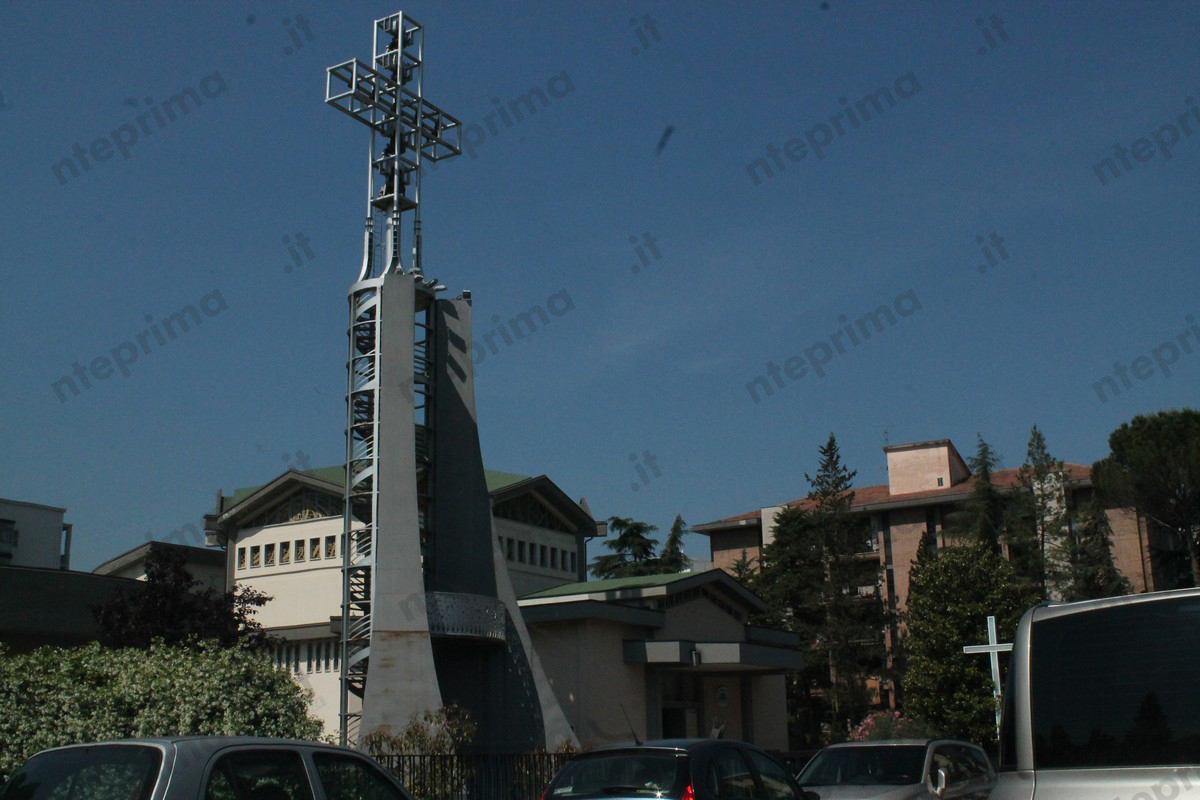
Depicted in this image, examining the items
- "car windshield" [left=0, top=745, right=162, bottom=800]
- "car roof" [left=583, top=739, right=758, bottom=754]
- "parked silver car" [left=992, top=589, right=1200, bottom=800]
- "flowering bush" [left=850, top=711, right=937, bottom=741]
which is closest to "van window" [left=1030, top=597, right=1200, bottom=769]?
"parked silver car" [left=992, top=589, right=1200, bottom=800]

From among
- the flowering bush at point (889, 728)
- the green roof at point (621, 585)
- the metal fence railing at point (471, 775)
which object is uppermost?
the green roof at point (621, 585)

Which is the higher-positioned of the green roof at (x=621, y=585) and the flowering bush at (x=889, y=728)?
the green roof at (x=621, y=585)

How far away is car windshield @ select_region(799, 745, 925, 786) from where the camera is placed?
13484mm

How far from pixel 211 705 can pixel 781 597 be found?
4794 centimetres

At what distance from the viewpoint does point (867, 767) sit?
544 inches

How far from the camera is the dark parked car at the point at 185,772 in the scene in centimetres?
666

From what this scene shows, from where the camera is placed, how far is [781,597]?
6334 cm

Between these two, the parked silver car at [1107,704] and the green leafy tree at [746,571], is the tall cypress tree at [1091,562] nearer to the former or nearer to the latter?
the green leafy tree at [746,571]

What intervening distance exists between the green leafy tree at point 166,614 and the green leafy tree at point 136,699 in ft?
37.8

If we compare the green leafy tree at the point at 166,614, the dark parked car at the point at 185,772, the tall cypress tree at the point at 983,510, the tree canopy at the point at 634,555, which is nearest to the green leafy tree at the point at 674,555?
the tree canopy at the point at 634,555

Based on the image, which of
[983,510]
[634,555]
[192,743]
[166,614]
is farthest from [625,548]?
[192,743]

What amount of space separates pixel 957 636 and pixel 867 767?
30759mm

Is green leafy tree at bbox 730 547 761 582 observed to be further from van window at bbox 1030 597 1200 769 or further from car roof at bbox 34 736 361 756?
van window at bbox 1030 597 1200 769

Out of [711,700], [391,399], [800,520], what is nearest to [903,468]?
[800,520]
